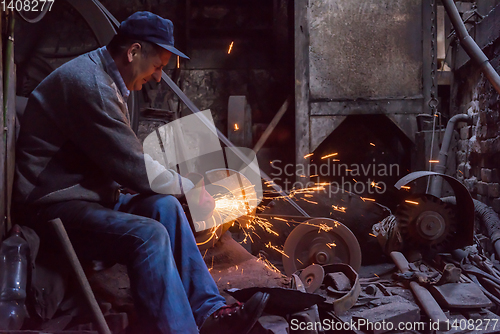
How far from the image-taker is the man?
152cm

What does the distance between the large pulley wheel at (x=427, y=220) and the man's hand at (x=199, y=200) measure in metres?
2.21

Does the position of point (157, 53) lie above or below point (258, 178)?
above

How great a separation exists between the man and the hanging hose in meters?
3.01

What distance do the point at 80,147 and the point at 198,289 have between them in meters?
0.87

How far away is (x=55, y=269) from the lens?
1.69m

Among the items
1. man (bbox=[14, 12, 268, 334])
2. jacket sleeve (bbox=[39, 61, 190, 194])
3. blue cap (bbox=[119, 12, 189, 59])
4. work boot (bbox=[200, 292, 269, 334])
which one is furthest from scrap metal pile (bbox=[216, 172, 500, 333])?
blue cap (bbox=[119, 12, 189, 59])

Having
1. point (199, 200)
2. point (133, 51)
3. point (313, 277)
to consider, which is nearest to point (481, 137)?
point (313, 277)

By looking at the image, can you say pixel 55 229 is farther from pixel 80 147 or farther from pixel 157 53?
pixel 157 53

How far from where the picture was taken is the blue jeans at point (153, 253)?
4.91ft

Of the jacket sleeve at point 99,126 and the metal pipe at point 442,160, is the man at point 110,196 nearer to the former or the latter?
the jacket sleeve at point 99,126

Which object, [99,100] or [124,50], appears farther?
[124,50]

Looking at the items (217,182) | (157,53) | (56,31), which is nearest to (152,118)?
(56,31)

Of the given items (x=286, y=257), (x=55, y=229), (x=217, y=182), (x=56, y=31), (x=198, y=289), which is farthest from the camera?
(x=56, y=31)

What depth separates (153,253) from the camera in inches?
59.6
